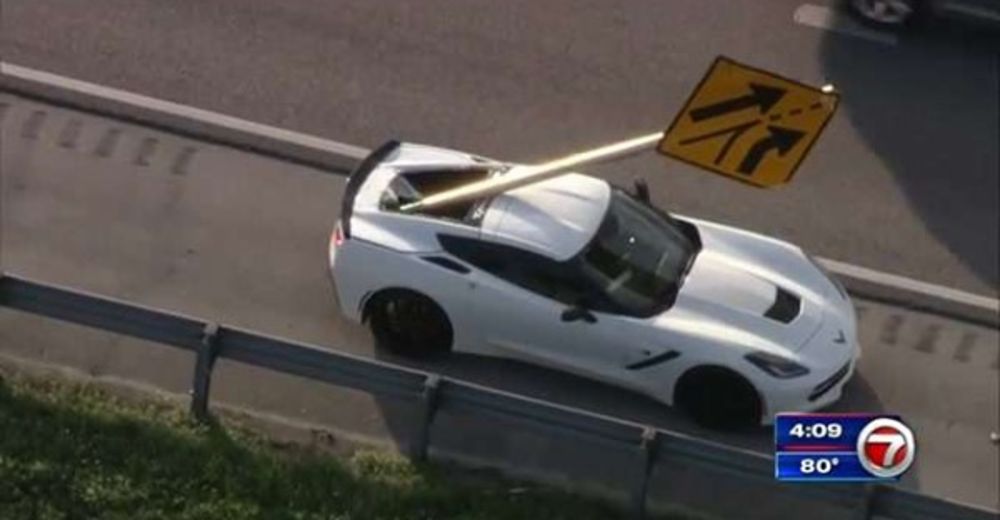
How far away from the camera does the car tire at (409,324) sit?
1608cm

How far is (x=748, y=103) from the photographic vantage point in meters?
14.8

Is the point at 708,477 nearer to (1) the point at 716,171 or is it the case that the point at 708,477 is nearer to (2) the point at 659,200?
(1) the point at 716,171

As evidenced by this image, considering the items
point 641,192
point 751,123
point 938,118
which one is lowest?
point 641,192

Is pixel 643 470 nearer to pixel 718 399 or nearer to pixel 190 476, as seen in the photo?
pixel 718 399

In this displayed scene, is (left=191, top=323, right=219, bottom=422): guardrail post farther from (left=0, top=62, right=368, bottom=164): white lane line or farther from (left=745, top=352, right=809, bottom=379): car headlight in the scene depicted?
(left=0, top=62, right=368, bottom=164): white lane line

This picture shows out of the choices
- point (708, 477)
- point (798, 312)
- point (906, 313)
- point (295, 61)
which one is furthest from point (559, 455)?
point (295, 61)

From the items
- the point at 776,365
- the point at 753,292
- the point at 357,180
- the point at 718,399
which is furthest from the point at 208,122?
the point at 776,365

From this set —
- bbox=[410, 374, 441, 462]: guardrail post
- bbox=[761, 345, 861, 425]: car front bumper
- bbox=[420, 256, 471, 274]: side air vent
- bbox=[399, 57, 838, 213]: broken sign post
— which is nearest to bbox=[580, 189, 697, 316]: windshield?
bbox=[420, 256, 471, 274]: side air vent

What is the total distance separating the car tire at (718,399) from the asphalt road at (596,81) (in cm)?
260

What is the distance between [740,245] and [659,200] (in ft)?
6.26

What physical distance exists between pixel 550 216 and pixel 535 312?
25.3 inches

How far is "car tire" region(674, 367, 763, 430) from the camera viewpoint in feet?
51.6

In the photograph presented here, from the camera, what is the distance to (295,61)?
1948cm

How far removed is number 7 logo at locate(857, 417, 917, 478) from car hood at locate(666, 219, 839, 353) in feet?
4.12
